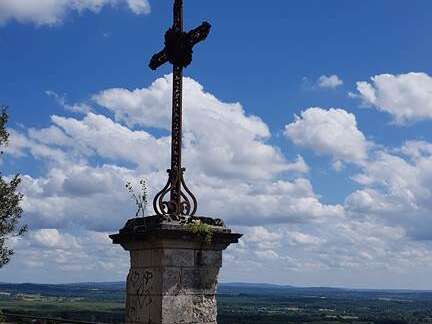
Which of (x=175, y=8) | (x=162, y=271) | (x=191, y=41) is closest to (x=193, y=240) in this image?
(x=162, y=271)

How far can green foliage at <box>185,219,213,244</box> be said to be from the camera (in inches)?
218

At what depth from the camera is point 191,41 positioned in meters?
6.13

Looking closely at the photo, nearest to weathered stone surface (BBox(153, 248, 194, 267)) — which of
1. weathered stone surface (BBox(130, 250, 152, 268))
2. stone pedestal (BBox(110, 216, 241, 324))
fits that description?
stone pedestal (BBox(110, 216, 241, 324))

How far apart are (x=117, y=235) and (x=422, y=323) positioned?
4411 inches

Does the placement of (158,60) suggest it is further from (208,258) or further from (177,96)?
(208,258)

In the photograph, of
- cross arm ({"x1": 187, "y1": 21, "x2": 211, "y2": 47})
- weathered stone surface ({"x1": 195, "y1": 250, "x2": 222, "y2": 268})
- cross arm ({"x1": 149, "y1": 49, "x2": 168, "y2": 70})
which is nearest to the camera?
weathered stone surface ({"x1": 195, "y1": 250, "x2": 222, "y2": 268})

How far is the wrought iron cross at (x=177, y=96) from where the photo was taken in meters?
5.71

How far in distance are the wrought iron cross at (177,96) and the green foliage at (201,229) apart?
0.45 ft

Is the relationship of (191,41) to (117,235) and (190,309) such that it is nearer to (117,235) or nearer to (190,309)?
(117,235)

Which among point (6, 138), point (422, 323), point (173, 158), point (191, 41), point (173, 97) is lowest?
point (422, 323)

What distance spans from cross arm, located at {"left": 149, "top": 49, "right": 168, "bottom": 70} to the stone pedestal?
72.0 inches

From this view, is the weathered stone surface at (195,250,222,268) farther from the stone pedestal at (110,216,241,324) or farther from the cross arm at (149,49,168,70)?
the cross arm at (149,49,168,70)

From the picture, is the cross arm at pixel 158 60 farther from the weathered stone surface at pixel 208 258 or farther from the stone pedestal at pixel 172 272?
the weathered stone surface at pixel 208 258

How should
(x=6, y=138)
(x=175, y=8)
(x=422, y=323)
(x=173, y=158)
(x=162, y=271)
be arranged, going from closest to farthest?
(x=162, y=271) → (x=173, y=158) → (x=175, y=8) → (x=6, y=138) → (x=422, y=323)
